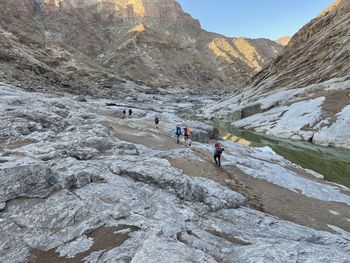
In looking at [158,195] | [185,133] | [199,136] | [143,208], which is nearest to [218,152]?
[185,133]

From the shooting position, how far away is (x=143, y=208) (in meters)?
13.3

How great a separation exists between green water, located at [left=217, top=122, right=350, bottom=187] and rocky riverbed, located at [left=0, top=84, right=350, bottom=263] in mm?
8978

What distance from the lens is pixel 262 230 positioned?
44.8 ft

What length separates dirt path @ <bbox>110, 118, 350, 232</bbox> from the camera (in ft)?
55.4

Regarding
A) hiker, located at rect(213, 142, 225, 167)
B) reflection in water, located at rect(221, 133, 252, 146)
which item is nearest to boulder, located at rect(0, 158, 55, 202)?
hiker, located at rect(213, 142, 225, 167)

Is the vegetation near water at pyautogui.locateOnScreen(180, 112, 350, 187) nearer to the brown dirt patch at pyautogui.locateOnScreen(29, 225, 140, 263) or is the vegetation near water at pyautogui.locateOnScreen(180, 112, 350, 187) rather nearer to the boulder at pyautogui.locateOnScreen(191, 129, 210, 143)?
the boulder at pyautogui.locateOnScreen(191, 129, 210, 143)

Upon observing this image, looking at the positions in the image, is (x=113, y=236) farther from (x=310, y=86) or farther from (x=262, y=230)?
(x=310, y=86)

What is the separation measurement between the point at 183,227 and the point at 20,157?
33.8ft

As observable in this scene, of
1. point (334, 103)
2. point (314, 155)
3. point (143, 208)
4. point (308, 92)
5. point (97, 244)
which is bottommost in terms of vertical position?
point (97, 244)

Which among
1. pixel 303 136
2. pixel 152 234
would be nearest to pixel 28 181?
pixel 152 234

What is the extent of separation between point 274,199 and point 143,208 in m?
9.85

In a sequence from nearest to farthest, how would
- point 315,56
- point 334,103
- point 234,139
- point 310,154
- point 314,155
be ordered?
point 314,155, point 310,154, point 234,139, point 334,103, point 315,56

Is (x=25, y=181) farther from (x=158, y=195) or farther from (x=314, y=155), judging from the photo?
(x=314, y=155)

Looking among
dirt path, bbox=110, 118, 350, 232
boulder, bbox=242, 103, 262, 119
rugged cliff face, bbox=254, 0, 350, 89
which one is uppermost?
rugged cliff face, bbox=254, 0, 350, 89
